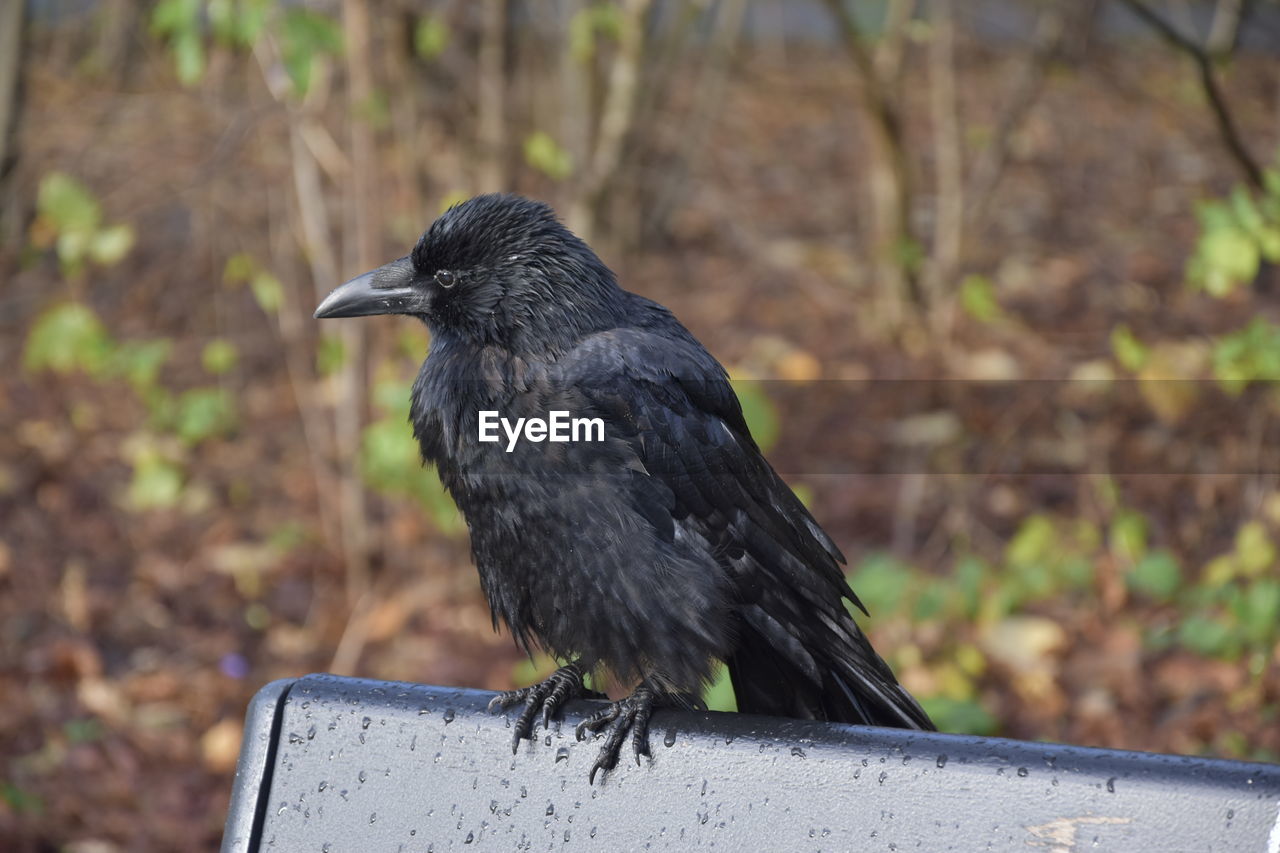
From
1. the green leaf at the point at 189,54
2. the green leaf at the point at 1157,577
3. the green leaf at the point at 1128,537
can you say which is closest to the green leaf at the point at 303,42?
the green leaf at the point at 189,54

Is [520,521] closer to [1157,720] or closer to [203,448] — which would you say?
[1157,720]

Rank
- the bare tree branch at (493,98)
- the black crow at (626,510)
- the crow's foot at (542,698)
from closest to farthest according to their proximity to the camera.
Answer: the crow's foot at (542,698) → the black crow at (626,510) → the bare tree branch at (493,98)

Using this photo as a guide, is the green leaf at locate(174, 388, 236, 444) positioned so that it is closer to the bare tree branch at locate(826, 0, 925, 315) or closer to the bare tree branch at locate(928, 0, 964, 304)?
the bare tree branch at locate(826, 0, 925, 315)

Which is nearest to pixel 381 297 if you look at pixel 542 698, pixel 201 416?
pixel 542 698

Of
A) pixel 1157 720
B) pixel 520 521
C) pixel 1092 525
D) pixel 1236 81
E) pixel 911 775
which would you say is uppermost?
pixel 1236 81

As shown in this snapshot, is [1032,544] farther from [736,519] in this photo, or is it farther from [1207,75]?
[736,519]

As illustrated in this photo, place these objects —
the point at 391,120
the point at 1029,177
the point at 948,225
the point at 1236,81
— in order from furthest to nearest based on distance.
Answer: the point at 1029,177 < the point at 1236,81 < the point at 948,225 < the point at 391,120

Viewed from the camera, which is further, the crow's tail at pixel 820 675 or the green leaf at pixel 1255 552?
the green leaf at pixel 1255 552

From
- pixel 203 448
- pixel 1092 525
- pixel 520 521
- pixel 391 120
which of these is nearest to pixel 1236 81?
pixel 1092 525

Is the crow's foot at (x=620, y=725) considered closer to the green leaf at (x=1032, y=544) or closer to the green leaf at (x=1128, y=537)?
the green leaf at (x=1032, y=544)

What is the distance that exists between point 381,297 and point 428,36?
7.92ft

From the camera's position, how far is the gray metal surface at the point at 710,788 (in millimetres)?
1682

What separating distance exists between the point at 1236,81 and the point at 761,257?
2553 millimetres

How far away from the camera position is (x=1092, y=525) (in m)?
5.54
